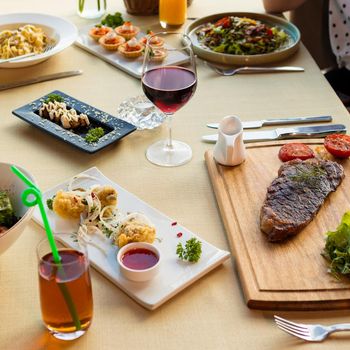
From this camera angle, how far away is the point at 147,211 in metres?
1.28

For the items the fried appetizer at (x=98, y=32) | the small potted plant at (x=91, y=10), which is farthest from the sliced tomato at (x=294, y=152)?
the small potted plant at (x=91, y=10)

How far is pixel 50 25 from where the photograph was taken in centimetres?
210

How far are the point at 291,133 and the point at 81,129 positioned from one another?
0.56 metres

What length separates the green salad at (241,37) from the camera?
6.65 feet

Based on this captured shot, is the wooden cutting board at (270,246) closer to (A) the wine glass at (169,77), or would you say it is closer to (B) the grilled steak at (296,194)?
(B) the grilled steak at (296,194)

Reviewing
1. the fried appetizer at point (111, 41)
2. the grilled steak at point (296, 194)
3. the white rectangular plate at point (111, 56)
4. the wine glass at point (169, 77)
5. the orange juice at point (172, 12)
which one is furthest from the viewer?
the orange juice at point (172, 12)

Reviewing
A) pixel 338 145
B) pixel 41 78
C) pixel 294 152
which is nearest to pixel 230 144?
pixel 294 152

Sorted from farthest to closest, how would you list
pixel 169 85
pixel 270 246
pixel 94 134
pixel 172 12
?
pixel 172 12 → pixel 94 134 → pixel 169 85 → pixel 270 246

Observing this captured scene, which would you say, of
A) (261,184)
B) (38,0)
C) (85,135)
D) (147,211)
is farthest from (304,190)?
(38,0)

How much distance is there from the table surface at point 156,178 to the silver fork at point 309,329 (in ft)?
0.04

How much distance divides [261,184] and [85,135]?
0.49m

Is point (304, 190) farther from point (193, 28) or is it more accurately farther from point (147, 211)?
point (193, 28)

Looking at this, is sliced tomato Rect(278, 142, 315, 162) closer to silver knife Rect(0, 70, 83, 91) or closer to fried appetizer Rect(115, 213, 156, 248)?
fried appetizer Rect(115, 213, 156, 248)

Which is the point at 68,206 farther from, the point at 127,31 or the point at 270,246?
the point at 127,31
